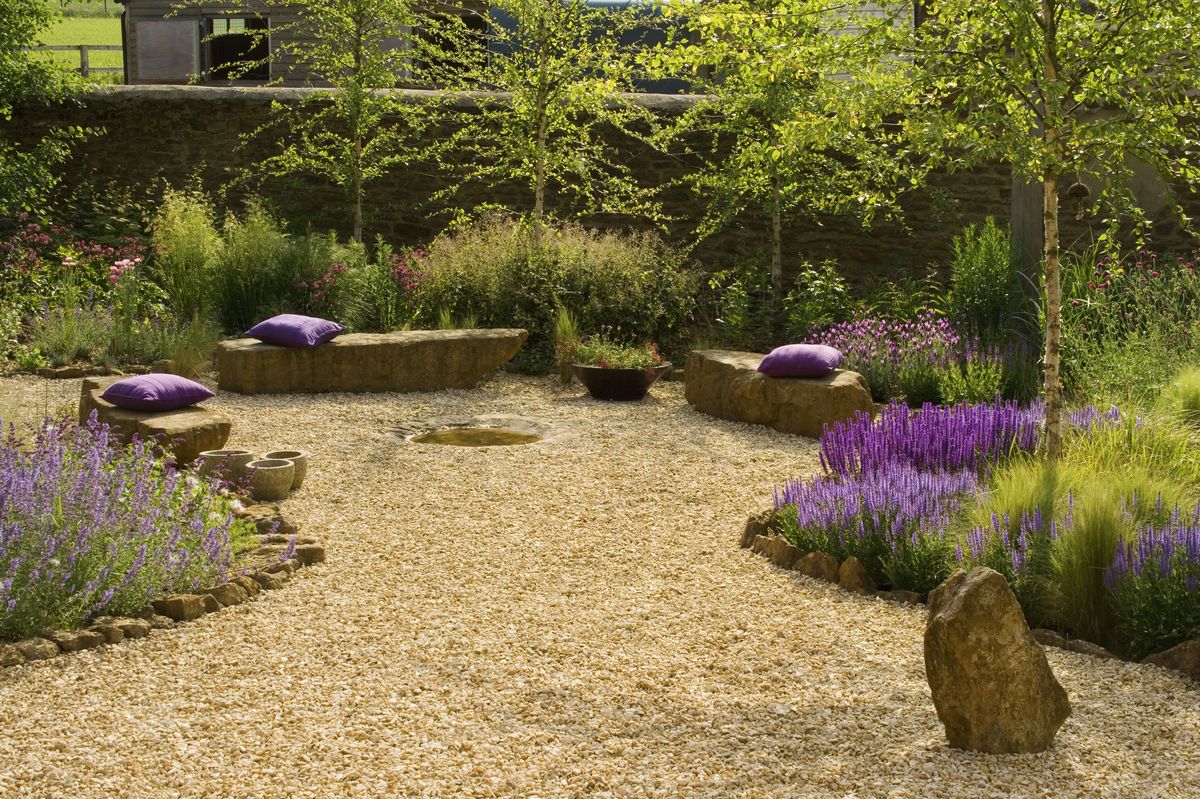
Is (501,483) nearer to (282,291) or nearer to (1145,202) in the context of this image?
(282,291)

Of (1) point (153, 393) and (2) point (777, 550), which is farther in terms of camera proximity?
(1) point (153, 393)

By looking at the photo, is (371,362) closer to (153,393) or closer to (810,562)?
(153,393)

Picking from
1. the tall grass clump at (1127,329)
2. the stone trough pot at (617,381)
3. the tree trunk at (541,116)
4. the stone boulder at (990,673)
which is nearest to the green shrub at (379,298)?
the tree trunk at (541,116)

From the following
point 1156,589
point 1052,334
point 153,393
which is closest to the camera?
point 1156,589

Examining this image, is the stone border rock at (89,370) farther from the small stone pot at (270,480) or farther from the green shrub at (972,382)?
the green shrub at (972,382)

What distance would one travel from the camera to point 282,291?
10.9 m

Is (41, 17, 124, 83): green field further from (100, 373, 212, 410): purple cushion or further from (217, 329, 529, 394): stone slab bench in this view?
(100, 373, 212, 410): purple cushion

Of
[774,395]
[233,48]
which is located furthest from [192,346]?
[233,48]

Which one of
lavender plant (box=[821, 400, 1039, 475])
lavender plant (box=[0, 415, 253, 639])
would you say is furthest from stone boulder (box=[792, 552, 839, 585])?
lavender plant (box=[0, 415, 253, 639])

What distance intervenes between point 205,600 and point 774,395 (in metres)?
4.30

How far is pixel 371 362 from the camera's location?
9.19 meters

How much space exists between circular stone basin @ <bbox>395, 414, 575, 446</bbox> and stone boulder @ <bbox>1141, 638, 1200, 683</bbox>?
4377 mm

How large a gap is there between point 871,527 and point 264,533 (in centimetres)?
267

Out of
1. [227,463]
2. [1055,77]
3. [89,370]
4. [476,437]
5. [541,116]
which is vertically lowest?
[476,437]
